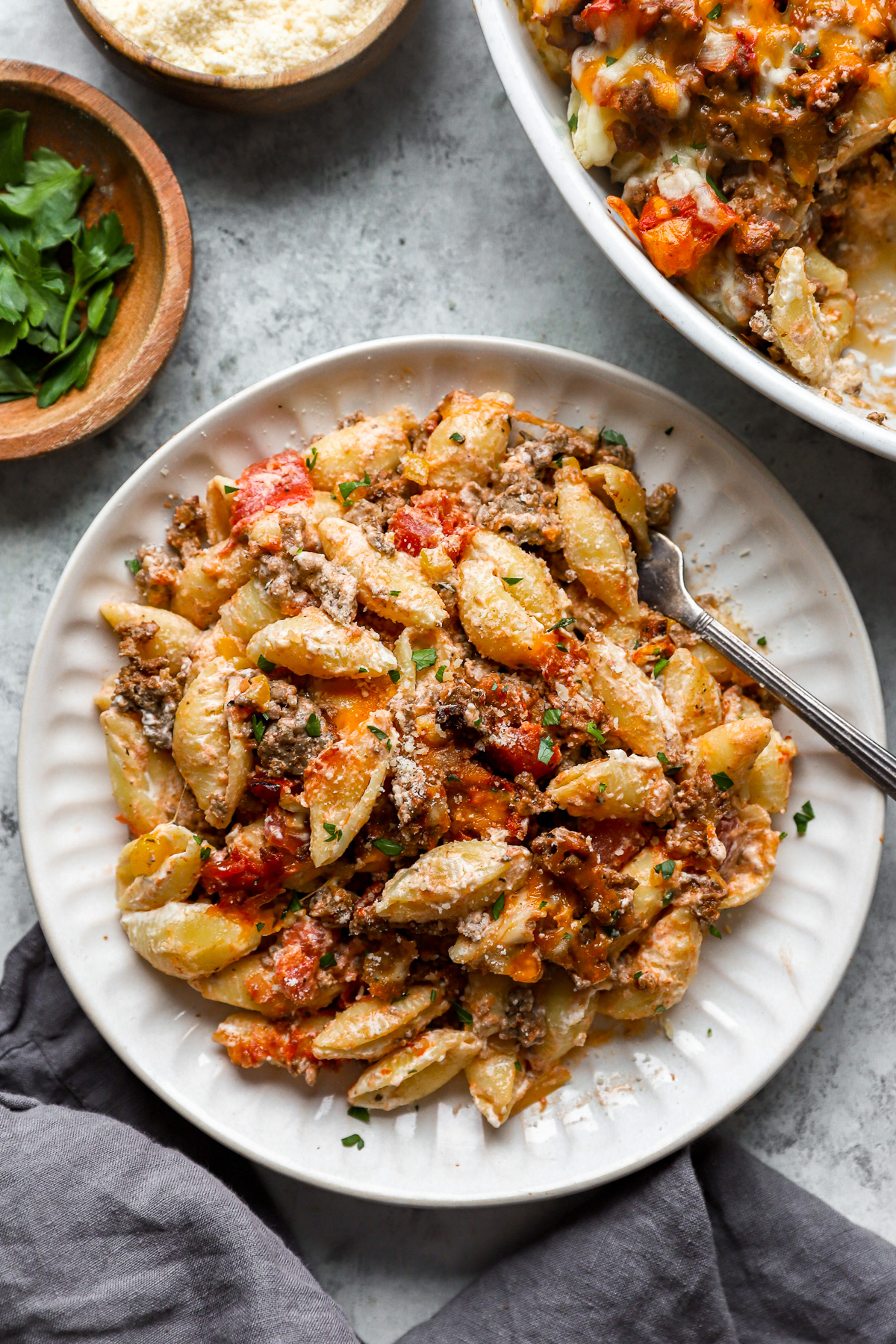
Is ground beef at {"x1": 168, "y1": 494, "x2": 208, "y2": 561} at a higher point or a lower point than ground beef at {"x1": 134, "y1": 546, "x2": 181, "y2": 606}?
higher

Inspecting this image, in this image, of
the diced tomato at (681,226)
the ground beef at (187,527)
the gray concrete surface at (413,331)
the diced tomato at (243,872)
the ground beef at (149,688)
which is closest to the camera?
the diced tomato at (681,226)

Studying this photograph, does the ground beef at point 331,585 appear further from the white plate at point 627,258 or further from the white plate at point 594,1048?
the white plate at point 627,258

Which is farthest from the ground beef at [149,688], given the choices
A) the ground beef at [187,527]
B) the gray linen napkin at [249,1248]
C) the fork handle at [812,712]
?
the fork handle at [812,712]

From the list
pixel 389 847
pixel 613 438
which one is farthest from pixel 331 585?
pixel 613 438

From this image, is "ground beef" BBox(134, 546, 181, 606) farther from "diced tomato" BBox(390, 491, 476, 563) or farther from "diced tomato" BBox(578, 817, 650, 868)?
"diced tomato" BBox(578, 817, 650, 868)

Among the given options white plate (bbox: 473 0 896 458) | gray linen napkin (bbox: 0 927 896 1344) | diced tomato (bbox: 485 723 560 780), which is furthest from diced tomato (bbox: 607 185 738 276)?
gray linen napkin (bbox: 0 927 896 1344)

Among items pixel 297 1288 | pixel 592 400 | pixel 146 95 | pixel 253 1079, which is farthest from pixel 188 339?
pixel 297 1288

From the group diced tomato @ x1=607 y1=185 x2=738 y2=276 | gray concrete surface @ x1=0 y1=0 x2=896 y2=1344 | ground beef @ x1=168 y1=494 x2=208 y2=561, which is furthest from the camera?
gray concrete surface @ x1=0 y1=0 x2=896 y2=1344
